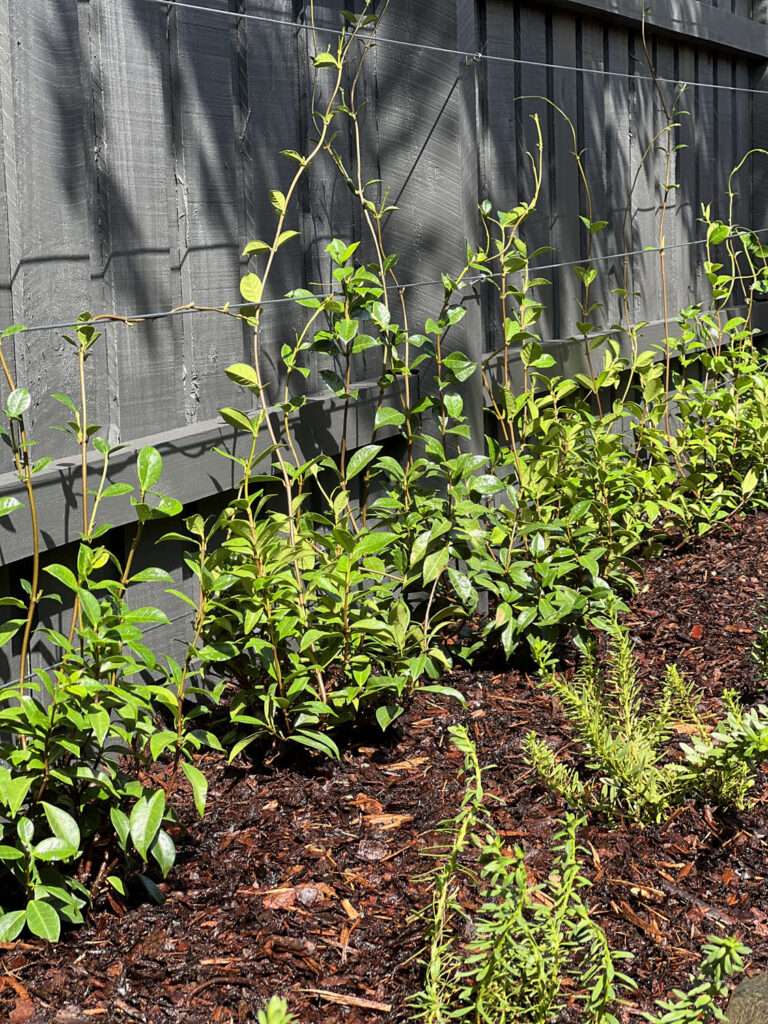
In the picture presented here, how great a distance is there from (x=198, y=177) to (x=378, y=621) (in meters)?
1.12

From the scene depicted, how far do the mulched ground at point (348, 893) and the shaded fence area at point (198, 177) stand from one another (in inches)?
25.7

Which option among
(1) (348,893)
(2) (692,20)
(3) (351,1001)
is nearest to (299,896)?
(1) (348,893)

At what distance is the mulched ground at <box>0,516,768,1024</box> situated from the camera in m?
2.11

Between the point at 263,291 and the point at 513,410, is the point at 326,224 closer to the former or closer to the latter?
the point at 263,291

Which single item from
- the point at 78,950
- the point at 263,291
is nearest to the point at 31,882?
the point at 78,950

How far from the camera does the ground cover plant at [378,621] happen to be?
213 cm

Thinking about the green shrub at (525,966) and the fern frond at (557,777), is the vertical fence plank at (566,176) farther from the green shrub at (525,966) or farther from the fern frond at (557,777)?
the green shrub at (525,966)

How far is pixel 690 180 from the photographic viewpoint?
230 inches

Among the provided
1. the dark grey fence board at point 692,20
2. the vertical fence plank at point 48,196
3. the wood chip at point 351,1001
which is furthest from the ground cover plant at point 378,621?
the dark grey fence board at point 692,20

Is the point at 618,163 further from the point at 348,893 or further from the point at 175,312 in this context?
the point at 348,893

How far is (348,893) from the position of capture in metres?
2.41

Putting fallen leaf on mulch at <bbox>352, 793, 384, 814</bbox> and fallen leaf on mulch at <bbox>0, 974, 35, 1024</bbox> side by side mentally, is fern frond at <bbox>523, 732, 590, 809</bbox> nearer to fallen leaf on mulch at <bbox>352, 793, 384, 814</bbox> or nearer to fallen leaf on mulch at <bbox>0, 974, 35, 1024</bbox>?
fallen leaf on mulch at <bbox>352, 793, 384, 814</bbox>

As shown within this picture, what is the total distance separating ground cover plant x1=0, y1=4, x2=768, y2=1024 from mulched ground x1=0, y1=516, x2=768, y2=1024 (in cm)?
3

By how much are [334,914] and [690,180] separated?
14.5ft
